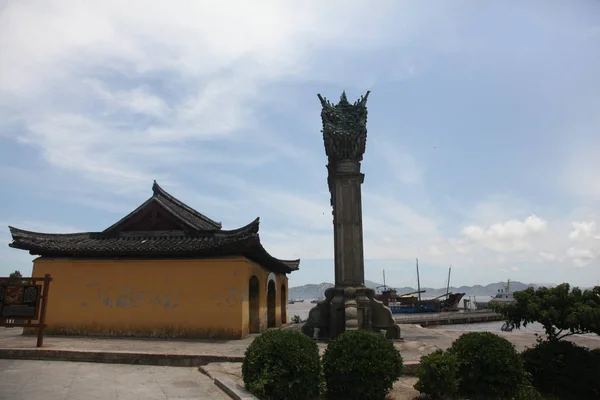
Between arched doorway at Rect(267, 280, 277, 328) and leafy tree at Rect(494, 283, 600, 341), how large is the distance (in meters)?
13.5

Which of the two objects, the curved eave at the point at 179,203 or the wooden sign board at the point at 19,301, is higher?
the curved eave at the point at 179,203

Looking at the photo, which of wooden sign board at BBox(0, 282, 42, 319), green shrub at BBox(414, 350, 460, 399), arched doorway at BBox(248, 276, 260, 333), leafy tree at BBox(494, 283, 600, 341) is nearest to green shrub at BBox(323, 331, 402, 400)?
green shrub at BBox(414, 350, 460, 399)

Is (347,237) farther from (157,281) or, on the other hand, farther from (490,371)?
(157,281)

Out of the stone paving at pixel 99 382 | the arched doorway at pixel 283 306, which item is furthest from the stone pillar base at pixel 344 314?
the arched doorway at pixel 283 306

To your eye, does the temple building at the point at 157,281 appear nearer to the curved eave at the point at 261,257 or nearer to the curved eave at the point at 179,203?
the curved eave at the point at 261,257

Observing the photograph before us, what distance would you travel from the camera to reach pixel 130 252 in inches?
669

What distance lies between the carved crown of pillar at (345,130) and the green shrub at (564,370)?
28.1ft

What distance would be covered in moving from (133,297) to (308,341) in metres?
11.6

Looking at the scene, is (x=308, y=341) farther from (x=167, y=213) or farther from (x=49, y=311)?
(x=49, y=311)

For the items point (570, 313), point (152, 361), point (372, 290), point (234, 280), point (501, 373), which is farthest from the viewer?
point (234, 280)

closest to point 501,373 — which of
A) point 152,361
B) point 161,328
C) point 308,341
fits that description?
point 308,341

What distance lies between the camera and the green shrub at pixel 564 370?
8.92 m

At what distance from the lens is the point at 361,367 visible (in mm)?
7375

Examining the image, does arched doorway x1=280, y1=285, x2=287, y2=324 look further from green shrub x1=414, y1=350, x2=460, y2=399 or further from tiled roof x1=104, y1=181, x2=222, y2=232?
green shrub x1=414, y1=350, x2=460, y2=399
